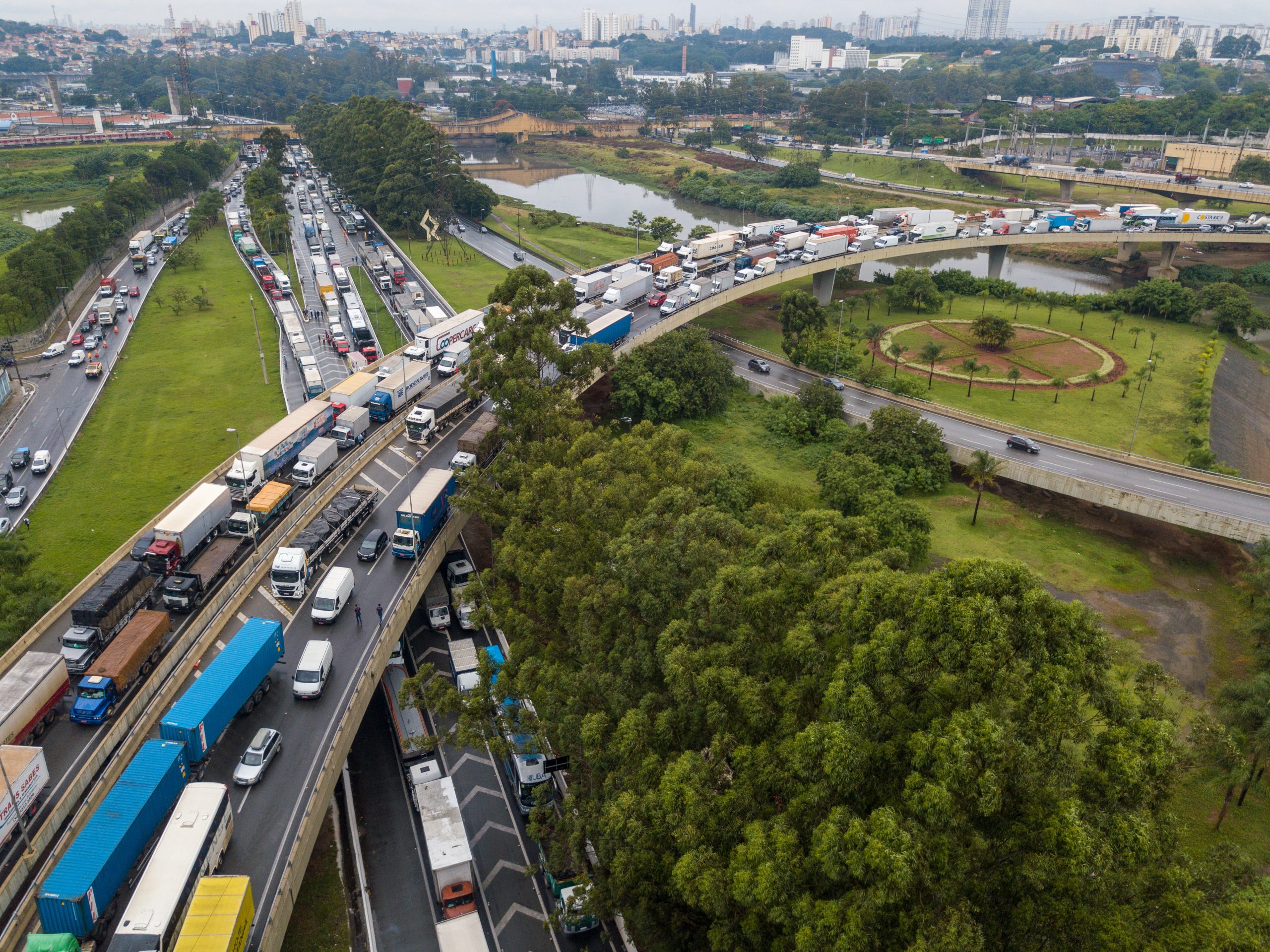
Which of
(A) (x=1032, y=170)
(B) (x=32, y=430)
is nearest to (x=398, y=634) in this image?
(B) (x=32, y=430)

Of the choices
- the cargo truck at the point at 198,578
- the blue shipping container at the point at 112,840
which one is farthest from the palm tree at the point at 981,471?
the blue shipping container at the point at 112,840

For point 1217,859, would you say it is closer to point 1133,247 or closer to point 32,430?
point 32,430

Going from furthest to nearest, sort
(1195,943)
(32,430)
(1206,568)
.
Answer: (32,430) → (1206,568) → (1195,943)

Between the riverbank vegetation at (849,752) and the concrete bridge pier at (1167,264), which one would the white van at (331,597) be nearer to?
the riverbank vegetation at (849,752)

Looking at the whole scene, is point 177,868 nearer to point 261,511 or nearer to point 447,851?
point 447,851

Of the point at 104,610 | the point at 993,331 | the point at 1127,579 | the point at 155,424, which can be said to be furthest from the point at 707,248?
the point at 104,610

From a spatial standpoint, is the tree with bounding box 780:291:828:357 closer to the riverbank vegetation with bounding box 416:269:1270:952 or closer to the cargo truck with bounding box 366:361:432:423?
the cargo truck with bounding box 366:361:432:423
